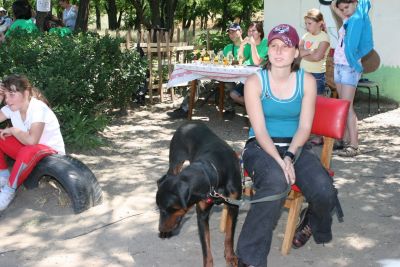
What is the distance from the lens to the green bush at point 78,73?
22.2 feet

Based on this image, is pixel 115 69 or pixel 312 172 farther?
pixel 115 69

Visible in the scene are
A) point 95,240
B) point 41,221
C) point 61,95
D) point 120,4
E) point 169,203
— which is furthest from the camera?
point 120,4

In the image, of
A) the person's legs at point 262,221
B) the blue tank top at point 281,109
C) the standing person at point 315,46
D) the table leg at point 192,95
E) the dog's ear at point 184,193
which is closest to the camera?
the dog's ear at point 184,193

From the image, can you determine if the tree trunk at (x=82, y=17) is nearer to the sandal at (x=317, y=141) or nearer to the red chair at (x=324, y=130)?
the sandal at (x=317, y=141)

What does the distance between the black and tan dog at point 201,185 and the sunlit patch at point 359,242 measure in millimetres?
1035

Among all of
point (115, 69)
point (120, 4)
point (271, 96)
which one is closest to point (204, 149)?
point (271, 96)

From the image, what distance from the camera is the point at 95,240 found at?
4.27 m

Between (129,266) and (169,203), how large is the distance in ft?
3.14

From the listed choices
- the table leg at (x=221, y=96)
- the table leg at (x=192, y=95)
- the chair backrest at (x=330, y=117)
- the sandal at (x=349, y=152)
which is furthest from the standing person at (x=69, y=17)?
the chair backrest at (x=330, y=117)

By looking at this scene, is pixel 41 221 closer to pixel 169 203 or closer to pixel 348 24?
pixel 169 203

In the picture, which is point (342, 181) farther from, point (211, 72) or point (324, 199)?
point (211, 72)

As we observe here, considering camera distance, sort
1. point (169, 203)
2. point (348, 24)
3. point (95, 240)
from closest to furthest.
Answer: point (169, 203) < point (95, 240) < point (348, 24)

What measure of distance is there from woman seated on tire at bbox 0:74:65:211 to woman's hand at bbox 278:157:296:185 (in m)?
2.36

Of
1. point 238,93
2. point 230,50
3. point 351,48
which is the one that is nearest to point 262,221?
point 351,48
